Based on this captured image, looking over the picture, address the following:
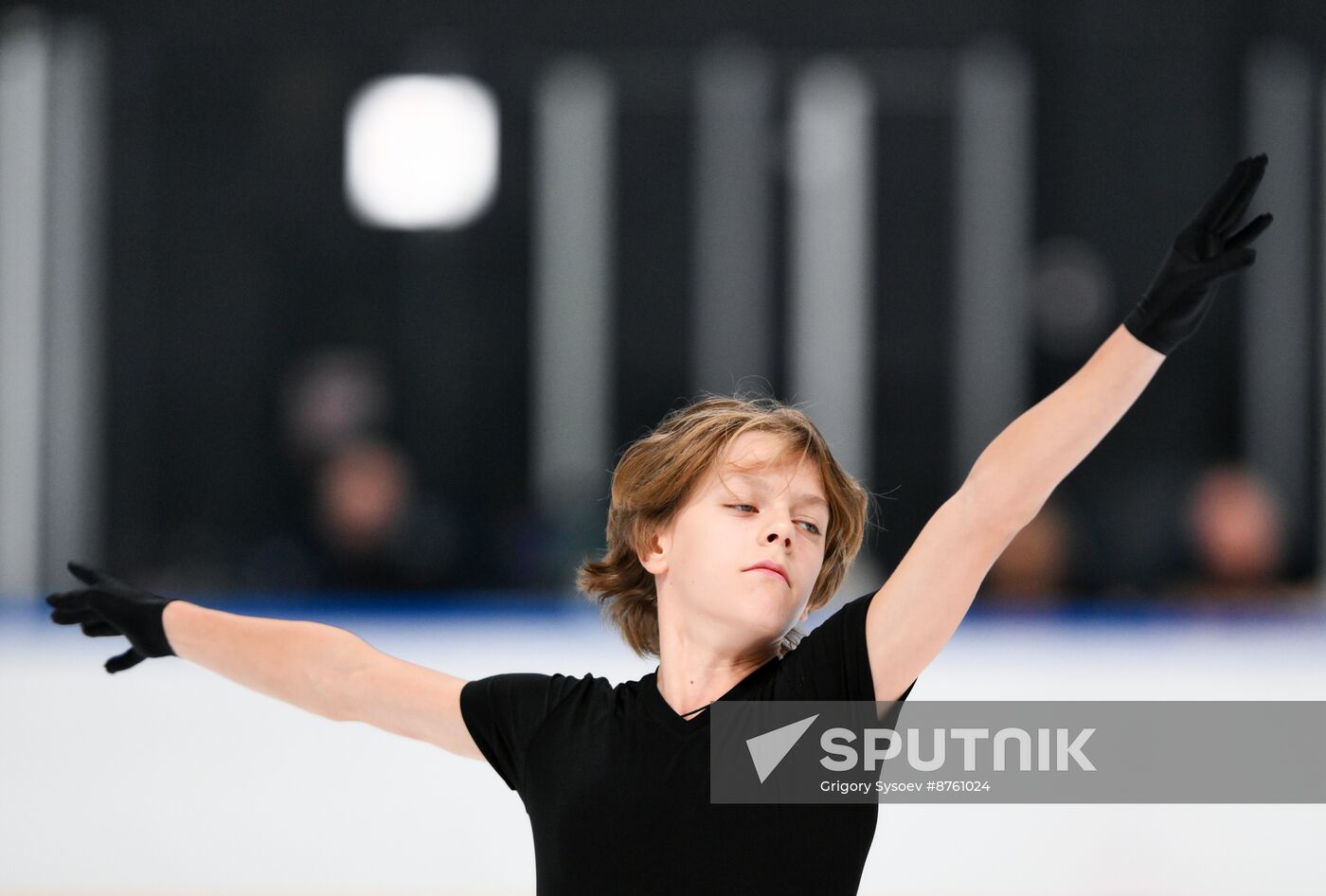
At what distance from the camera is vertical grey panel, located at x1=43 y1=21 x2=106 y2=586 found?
7.94m

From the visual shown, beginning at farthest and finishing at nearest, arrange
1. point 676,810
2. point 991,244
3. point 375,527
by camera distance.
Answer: point 991,244 → point 375,527 → point 676,810

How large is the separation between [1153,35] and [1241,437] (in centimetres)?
252

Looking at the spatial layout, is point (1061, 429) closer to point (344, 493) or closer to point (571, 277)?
point (344, 493)

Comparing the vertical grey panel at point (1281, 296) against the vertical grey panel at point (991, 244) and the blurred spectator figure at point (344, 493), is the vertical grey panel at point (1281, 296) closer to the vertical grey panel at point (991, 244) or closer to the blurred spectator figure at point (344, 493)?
the vertical grey panel at point (991, 244)

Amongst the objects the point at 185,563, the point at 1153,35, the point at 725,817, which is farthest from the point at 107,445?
the point at 725,817

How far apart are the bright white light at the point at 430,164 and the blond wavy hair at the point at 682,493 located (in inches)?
255

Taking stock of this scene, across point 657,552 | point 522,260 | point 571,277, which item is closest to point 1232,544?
point 571,277

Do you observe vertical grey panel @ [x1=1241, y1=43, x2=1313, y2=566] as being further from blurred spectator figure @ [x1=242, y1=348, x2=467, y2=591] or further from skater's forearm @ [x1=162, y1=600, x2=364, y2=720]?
skater's forearm @ [x1=162, y1=600, x2=364, y2=720]

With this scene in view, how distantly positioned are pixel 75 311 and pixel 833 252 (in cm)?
464

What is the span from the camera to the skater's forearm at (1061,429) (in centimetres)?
141

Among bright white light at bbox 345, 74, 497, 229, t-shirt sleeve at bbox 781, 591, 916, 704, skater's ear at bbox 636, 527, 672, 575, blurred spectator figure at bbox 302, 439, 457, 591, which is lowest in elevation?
blurred spectator figure at bbox 302, 439, 457, 591

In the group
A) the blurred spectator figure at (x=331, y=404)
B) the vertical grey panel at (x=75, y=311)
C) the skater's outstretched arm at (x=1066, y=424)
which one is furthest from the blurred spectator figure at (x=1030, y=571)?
Result: the vertical grey panel at (x=75, y=311)

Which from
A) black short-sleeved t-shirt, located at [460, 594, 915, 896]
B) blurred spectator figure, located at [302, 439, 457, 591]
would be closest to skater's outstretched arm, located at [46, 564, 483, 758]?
black short-sleeved t-shirt, located at [460, 594, 915, 896]

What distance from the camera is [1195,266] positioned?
1400 millimetres
